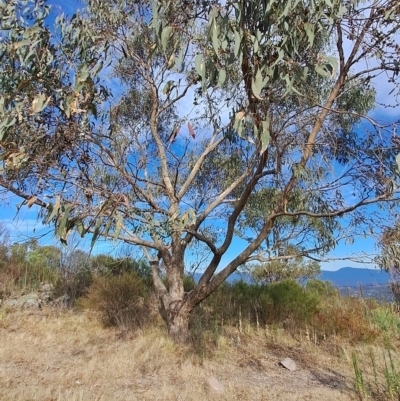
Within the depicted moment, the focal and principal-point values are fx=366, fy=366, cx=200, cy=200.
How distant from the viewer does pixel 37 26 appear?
341 centimetres

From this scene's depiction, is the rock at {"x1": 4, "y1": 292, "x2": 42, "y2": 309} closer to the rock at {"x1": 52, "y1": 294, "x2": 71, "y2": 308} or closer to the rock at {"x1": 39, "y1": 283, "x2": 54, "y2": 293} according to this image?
the rock at {"x1": 52, "y1": 294, "x2": 71, "y2": 308}

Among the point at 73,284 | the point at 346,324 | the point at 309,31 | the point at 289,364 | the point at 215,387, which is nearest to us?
the point at 309,31

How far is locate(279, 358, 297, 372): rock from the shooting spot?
16.5 ft

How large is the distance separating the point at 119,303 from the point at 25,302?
8.03ft

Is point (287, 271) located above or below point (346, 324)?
above

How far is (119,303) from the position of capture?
23.9 feet

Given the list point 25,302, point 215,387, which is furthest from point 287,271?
point 215,387

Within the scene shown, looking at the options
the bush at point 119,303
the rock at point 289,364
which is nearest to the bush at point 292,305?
the rock at point 289,364

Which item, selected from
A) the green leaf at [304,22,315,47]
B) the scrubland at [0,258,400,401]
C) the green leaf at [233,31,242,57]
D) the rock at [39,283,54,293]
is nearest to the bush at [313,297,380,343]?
the scrubland at [0,258,400,401]

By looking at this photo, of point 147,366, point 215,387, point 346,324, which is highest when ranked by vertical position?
point 346,324

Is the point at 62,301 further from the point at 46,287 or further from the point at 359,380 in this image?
the point at 359,380

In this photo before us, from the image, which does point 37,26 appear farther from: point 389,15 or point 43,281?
point 43,281

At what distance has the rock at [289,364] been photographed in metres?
5.02

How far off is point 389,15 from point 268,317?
235 inches
